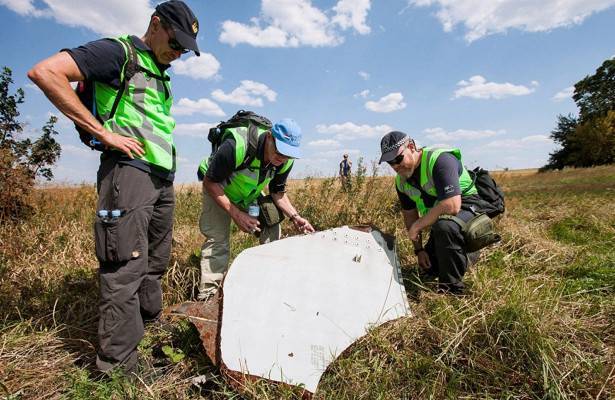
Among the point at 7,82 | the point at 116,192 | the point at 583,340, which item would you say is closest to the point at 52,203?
the point at 7,82

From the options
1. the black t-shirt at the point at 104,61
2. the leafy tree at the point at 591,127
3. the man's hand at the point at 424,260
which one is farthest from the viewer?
the leafy tree at the point at 591,127

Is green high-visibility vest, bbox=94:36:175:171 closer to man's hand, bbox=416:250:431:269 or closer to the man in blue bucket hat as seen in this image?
the man in blue bucket hat

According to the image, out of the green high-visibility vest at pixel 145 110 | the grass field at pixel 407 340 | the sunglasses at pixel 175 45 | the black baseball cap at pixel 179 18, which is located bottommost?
the grass field at pixel 407 340

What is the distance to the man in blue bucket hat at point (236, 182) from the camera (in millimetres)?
2518

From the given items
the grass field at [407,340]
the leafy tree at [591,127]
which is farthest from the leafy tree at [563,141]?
the grass field at [407,340]

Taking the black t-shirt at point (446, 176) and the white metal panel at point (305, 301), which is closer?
the white metal panel at point (305, 301)

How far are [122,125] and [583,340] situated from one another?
114 inches

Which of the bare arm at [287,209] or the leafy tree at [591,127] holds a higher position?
the leafy tree at [591,127]

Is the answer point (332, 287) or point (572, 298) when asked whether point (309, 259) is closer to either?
point (332, 287)

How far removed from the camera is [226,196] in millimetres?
2729

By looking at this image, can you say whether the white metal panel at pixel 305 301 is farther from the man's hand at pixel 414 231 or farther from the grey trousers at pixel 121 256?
the grey trousers at pixel 121 256

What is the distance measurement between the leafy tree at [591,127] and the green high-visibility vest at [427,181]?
34.9 metres

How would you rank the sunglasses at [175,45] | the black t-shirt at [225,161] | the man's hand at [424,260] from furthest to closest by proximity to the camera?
the man's hand at [424,260], the black t-shirt at [225,161], the sunglasses at [175,45]

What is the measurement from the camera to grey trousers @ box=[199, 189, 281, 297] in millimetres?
2797
